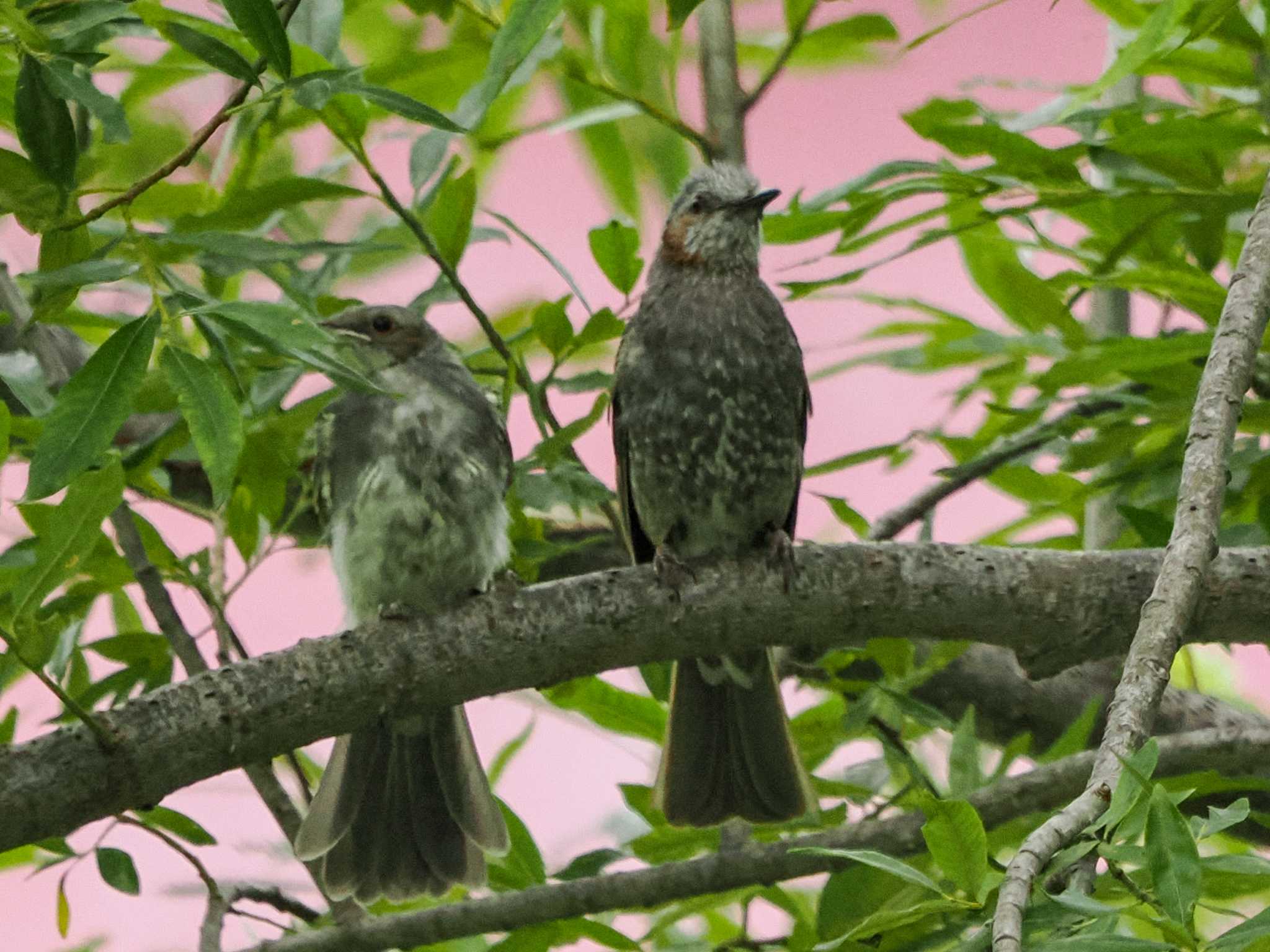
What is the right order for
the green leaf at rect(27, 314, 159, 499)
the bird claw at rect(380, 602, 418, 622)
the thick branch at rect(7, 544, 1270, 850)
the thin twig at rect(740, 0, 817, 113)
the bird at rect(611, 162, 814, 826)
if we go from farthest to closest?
the bird at rect(611, 162, 814, 826) < the thin twig at rect(740, 0, 817, 113) < the bird claw at rect(380, 602, 418, 622) < the thick branch at rect(7, 544, 1270, 850) < the green leaf at rect(27, 314, 159, 499)

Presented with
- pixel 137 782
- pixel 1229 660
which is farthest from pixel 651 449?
pixel 1229 660

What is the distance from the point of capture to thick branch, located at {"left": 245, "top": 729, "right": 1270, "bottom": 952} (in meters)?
2.50

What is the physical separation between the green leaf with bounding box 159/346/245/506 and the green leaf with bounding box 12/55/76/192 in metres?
0.23

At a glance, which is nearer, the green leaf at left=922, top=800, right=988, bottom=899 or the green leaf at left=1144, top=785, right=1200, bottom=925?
the green leaf at left=1144, top=785, right=1200, bottom=925

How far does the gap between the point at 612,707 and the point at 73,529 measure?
1.32 m

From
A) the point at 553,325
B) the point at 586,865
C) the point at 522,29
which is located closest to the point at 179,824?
the point at 586,865

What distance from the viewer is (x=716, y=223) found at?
11.4 ft

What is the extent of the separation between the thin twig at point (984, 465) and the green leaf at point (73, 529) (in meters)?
1.43

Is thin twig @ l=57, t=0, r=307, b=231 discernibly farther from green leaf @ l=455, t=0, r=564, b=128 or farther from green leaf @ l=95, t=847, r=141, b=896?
green leaf @ l=95, t=847, r=141, b=896

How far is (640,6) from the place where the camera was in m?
2.92

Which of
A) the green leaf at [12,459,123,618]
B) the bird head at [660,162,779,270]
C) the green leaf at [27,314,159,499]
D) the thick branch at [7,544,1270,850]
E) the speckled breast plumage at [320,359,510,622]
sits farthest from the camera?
the bird head at [660,162,779,270]

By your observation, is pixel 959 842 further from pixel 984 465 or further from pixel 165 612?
pixel 984 465

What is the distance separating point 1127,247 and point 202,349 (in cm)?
169

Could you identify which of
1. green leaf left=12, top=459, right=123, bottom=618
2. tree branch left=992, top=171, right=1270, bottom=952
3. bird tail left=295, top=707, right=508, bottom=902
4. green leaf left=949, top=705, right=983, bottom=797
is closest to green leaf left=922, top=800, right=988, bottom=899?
tree branch left=992, top=171, right=1270, bottom=952
